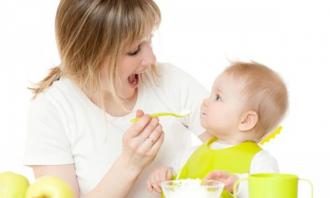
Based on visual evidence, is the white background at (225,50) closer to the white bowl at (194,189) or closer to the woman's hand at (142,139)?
the woman's hand at (142,139)

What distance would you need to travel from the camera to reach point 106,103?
8.32 ft

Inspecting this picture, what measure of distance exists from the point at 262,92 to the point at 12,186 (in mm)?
837

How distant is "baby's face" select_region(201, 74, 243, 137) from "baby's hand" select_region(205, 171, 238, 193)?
25cm

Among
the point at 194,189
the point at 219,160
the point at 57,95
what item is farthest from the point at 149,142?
the point at 57,95

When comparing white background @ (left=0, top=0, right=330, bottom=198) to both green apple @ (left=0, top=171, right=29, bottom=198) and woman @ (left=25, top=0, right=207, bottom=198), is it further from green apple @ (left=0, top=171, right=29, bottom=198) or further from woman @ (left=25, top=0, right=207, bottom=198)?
green apple @ (left=0, top=171, right=29, bottom=198)

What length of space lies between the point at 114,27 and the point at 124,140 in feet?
1.23

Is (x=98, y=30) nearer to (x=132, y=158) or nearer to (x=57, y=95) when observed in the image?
(x=57, y=95)

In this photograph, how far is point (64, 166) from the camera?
243 cm

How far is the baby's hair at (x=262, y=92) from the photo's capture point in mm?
2225

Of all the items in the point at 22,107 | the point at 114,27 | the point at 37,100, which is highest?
the point at 114,27

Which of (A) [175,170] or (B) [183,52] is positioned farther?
→ (B) [183,52]

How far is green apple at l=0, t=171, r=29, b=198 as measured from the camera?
5.99ft

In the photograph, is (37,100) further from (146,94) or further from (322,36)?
(322,36)

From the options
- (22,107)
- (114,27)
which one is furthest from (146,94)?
(22,107)
